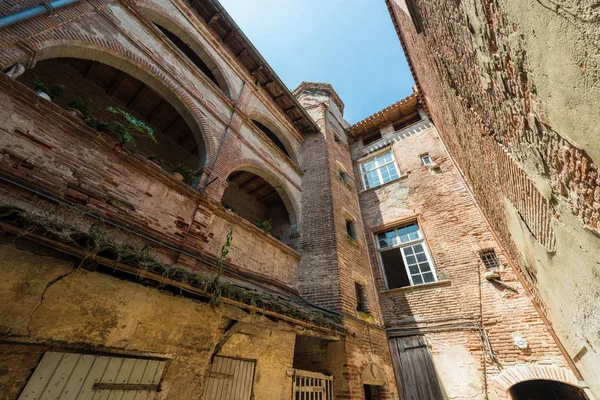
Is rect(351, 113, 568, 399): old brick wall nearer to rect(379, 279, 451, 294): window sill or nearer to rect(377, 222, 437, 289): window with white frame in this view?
rect(379, 279, 451, 294): window sill

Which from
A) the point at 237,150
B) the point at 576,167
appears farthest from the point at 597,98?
the point at 237,150

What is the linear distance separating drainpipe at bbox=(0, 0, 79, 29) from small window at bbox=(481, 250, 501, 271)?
36.9ft

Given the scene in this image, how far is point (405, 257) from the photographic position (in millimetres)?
9297

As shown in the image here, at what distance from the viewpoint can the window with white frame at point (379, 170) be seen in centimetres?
1202

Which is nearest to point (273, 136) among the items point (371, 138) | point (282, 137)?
point (282, 137)

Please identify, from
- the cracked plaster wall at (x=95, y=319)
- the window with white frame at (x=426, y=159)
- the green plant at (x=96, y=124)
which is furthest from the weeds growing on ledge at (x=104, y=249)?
the window with white frame at (x=426, y=159)

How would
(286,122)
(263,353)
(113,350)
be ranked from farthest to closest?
(286,122)
(263,353)
(113,350)

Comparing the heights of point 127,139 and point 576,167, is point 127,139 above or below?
above

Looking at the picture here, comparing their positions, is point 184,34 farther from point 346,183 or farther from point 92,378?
point 92,378

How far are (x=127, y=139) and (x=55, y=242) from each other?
240 centimetres

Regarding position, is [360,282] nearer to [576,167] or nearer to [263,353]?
[263,353]

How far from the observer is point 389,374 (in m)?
6.84

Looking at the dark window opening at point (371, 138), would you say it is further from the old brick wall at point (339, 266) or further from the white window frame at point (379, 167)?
the old brick wall at point (339, 266)

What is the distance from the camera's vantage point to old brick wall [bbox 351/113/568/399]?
6.43 metres
